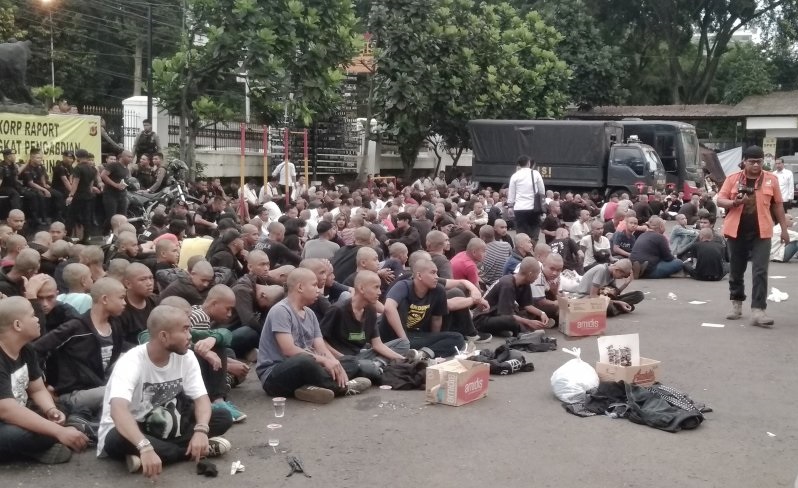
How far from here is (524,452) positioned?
6.50 metres

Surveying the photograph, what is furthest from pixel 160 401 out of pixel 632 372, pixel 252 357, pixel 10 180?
pixel 10 180

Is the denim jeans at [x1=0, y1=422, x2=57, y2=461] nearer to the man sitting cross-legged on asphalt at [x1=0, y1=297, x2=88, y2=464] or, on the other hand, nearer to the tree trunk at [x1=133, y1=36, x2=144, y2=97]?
the man sitting cross-legged on asphalt at [x1=0, y1=297, x2=88, y2=464]

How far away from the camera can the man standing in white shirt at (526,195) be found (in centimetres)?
1638

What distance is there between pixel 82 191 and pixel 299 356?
9.37 metres

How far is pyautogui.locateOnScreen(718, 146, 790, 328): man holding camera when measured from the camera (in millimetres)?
10625

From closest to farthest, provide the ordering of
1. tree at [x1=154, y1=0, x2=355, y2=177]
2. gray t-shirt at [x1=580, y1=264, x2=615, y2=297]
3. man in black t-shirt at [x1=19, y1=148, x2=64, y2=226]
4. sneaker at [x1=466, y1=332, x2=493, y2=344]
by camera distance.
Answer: sneaker at [x1=466, y1=332, x2=493, y2=344], gray t-shirt at [x1=580, y1=264, x2=615, y2=297], man in black t-shirt at [x1=19, y1=148, x2=64, y2=226], tree at [x1=154, y1=0, x2=355, y2=177]

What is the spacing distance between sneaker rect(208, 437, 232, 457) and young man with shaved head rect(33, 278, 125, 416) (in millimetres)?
984

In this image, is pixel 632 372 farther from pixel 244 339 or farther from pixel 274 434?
pixel 244 339

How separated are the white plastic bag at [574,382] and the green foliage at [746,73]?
4213 cm

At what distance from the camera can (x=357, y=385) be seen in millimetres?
7930

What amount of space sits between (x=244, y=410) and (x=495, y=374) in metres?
2.43

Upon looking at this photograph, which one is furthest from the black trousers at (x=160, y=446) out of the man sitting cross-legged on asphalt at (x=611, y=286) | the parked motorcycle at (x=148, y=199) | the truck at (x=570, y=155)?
the truck at (x=570, y=155)

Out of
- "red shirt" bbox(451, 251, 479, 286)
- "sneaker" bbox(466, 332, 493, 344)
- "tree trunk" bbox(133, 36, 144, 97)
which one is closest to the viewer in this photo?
"sneaker" bbox(466, 332, 493, 344)

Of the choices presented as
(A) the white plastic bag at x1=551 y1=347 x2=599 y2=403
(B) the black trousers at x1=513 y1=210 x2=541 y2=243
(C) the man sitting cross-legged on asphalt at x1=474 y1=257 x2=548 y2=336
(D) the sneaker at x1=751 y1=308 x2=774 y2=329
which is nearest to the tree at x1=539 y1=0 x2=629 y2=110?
(B) the black trousers at x1=513 y1=210 x2=541 y2=243
